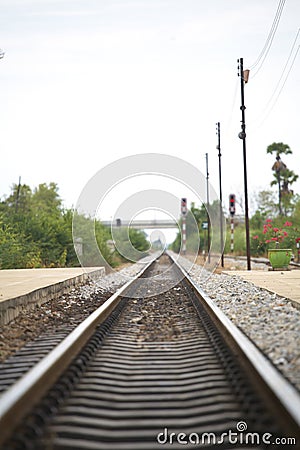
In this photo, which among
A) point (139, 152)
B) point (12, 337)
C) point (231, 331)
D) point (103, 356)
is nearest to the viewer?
point (103, 356)

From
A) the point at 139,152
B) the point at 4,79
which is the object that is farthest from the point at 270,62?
the point at 4,79

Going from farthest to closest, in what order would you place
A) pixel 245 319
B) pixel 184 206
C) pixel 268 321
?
pixel 184 206 → pixel 245 319 → pixel 268 321

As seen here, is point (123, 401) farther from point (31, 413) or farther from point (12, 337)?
point (12, 337)

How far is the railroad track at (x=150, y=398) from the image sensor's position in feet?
9.50

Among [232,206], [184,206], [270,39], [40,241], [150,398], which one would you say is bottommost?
[150,398]

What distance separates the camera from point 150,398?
3.70 metres

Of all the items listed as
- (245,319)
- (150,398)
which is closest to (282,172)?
(245,319)

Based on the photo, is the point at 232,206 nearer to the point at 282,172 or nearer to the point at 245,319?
the point at 245,319

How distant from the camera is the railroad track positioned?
9.50 feet

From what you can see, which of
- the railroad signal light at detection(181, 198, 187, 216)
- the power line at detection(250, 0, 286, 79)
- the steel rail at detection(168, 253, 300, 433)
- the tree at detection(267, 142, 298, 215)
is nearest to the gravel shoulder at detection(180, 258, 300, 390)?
the steel rail at detection(168, 253, 300, 433)

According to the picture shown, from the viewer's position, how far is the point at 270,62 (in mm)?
17594

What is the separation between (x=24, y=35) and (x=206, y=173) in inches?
544

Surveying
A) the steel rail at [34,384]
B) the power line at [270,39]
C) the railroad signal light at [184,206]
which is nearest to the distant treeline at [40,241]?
the railroad signal light at [184,206]

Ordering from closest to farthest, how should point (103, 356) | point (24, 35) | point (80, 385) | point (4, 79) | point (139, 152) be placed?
point (80, 385)
point (103, 356)
point (24, 35)
point (139, 152)
point (4, 79)
